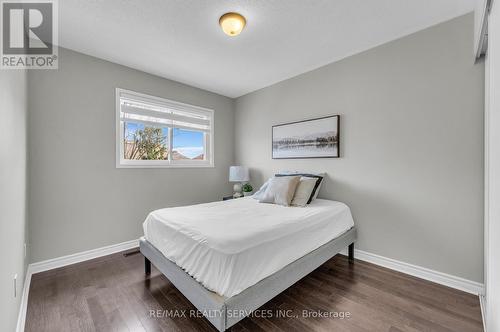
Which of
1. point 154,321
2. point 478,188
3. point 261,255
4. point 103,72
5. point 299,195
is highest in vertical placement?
point 103,72

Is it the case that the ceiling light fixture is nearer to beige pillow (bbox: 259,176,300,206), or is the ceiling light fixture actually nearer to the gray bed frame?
beige pillow (bbox: 259,176,300,206)

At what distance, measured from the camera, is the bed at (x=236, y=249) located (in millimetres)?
1377

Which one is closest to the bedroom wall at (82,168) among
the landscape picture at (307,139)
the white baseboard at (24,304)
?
the white baseboard at (24,304)

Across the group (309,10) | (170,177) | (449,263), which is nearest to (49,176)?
(170,177)

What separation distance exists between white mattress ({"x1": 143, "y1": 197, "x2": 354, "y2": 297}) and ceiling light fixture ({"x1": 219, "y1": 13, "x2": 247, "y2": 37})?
5.97 ft

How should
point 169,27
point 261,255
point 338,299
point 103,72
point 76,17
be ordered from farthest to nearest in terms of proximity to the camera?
point 103,72 < point 169,27 < point 76,17 < point 338,299 < point 261,255

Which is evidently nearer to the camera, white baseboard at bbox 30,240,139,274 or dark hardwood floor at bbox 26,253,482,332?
dark hardwood floor at bbox 26,253,482,332

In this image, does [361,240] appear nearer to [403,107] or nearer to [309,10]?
[403,107]

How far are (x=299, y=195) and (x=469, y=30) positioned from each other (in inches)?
90.4

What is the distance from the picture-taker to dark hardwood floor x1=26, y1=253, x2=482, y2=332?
5.23 ft

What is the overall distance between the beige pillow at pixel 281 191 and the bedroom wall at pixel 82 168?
1.68 metres

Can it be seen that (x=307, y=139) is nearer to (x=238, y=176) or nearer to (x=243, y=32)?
Answer: (x=238, y=176)

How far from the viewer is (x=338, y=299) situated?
6.26 feet

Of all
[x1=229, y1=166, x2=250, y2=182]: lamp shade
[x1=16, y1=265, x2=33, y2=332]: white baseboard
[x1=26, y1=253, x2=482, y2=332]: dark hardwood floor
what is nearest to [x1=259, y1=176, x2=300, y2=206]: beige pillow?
[x1=26, y1=253, x2=482, y2=332]: dark hardwood floor
